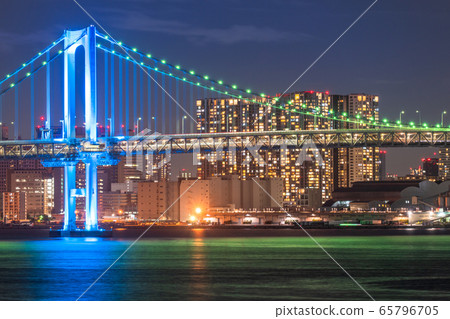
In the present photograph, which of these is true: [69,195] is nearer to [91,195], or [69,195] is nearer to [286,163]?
[91,195]

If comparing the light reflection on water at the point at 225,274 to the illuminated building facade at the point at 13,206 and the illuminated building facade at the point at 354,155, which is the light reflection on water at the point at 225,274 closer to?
the illuminated building facade at the point at 354,155

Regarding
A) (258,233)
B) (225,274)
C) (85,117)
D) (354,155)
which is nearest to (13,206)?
(354,155)

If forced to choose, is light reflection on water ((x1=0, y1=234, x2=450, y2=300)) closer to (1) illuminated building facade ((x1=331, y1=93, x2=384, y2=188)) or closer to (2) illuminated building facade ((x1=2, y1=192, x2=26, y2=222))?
(1) illuminated building facade ((x1=331, y1=93, x2=384, y2=188))

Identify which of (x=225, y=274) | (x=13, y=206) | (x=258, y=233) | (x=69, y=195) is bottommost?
(x=13, y=206)
